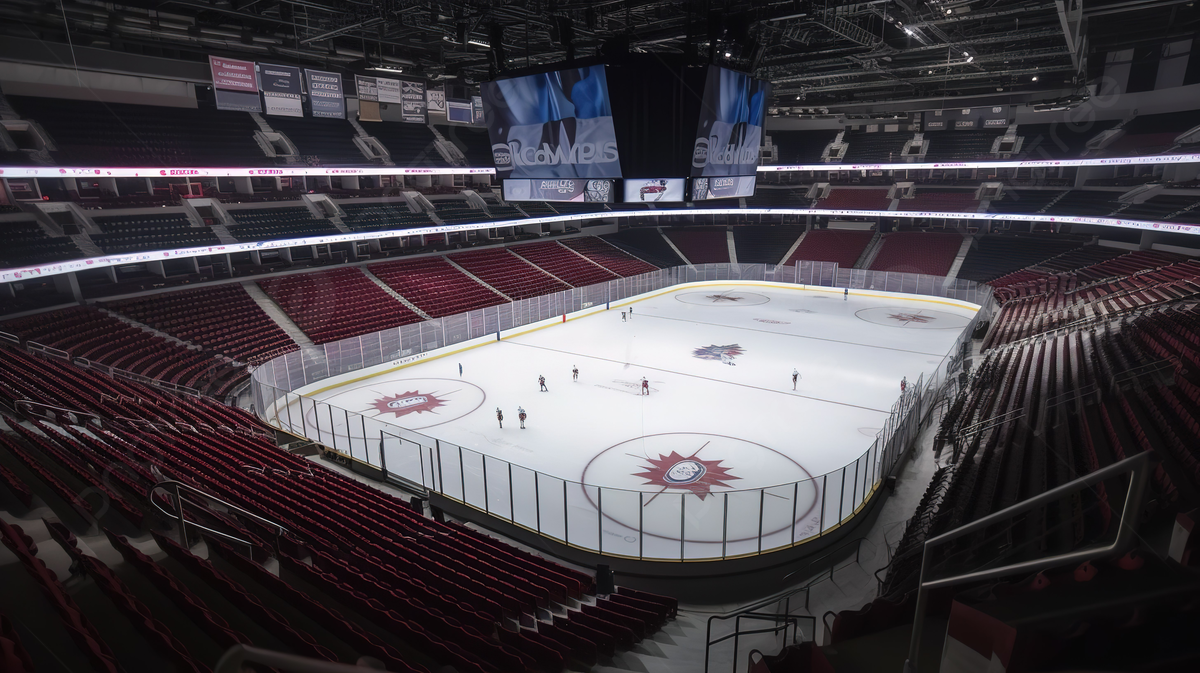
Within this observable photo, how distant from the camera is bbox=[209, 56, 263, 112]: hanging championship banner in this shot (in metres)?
18.7

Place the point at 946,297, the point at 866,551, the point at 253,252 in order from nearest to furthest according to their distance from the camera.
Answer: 1. the point at 866,551
2. the point at 253,252
3. the point at 946,297

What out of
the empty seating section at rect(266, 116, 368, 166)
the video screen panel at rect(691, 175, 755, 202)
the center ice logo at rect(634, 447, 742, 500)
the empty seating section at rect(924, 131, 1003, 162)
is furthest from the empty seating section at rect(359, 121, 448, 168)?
the empty seating section at rect(924, 131, 1003, 162)

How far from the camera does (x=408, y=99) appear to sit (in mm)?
21938

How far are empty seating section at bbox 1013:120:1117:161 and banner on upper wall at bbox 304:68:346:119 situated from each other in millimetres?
37533

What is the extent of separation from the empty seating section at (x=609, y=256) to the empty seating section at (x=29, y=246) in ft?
84.0

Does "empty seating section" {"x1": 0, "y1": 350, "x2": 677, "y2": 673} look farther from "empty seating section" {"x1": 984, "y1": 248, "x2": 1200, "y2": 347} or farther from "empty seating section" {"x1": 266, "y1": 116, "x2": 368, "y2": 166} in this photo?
"empty seating section" {"x1": 266, "y1": 116, "x2": 368, "y2": 166}

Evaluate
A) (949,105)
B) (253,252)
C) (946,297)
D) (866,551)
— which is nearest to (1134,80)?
(949,105)

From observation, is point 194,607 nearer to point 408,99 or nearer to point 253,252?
point 408,99

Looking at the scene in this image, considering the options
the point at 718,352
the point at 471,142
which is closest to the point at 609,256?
the point at 471,142

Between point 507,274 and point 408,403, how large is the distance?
16.1m

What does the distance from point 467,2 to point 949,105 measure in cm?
3410

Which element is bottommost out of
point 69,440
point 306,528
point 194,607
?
point 306,528

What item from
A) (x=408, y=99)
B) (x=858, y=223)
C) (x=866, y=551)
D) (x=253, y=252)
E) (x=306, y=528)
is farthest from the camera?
(x=858, y=223)

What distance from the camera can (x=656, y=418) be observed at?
16609 mm
